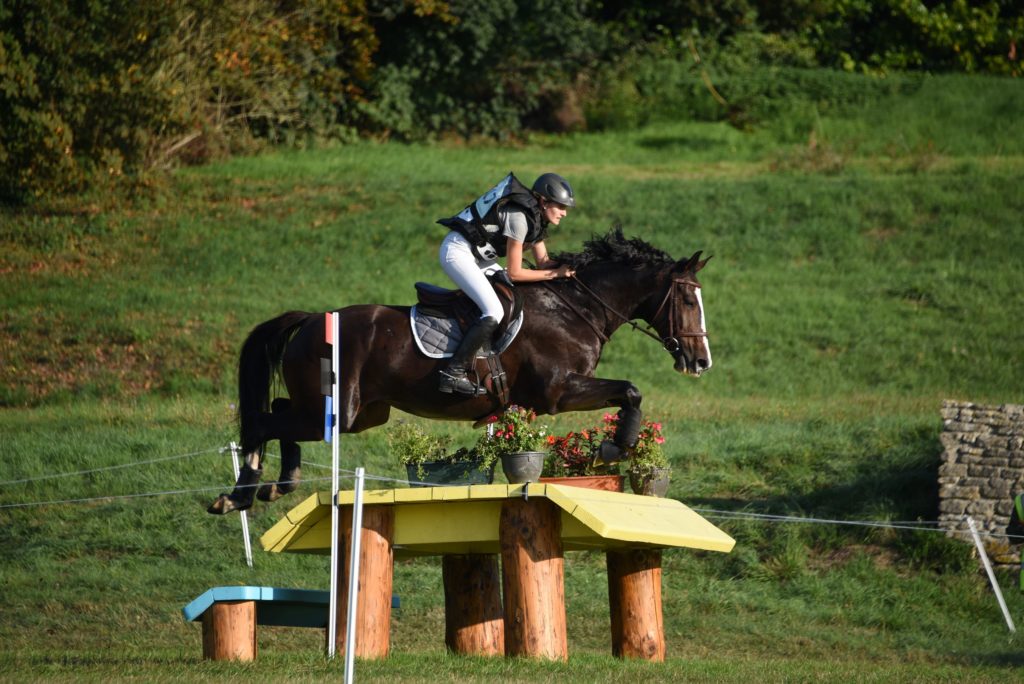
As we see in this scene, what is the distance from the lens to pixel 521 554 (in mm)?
7590

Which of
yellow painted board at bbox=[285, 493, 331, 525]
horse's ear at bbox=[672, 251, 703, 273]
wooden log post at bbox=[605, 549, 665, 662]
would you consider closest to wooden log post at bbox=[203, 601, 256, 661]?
yellow painted board at bbox=[285, 493, 331, 525]

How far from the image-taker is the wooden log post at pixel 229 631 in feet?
Result: 26.1

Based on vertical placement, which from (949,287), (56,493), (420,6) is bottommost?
(56,493)

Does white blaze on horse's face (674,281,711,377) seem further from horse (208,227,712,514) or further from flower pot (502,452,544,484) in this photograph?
flower pot (502,452,544,484)

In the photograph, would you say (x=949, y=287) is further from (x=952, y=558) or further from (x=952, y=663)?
(x=952, y=663)

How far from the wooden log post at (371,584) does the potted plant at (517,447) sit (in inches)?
29.4

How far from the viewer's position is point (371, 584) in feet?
25.8

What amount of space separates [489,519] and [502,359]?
115 cm

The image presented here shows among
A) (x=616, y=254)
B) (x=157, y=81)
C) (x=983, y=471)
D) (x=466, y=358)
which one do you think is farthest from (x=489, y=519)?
(x=157, y=81)

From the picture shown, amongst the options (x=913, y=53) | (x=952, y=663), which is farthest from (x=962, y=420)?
(x=913, y=53)

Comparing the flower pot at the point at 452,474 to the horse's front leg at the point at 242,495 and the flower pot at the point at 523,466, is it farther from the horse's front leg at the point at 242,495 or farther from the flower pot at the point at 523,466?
the horse's front leg at the point at 242,495

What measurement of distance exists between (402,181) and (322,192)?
1.70 m

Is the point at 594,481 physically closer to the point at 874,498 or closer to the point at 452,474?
the point at 452,474

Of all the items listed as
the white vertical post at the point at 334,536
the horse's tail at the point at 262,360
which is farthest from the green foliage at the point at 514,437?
the horse's tail at the point at 262,360
